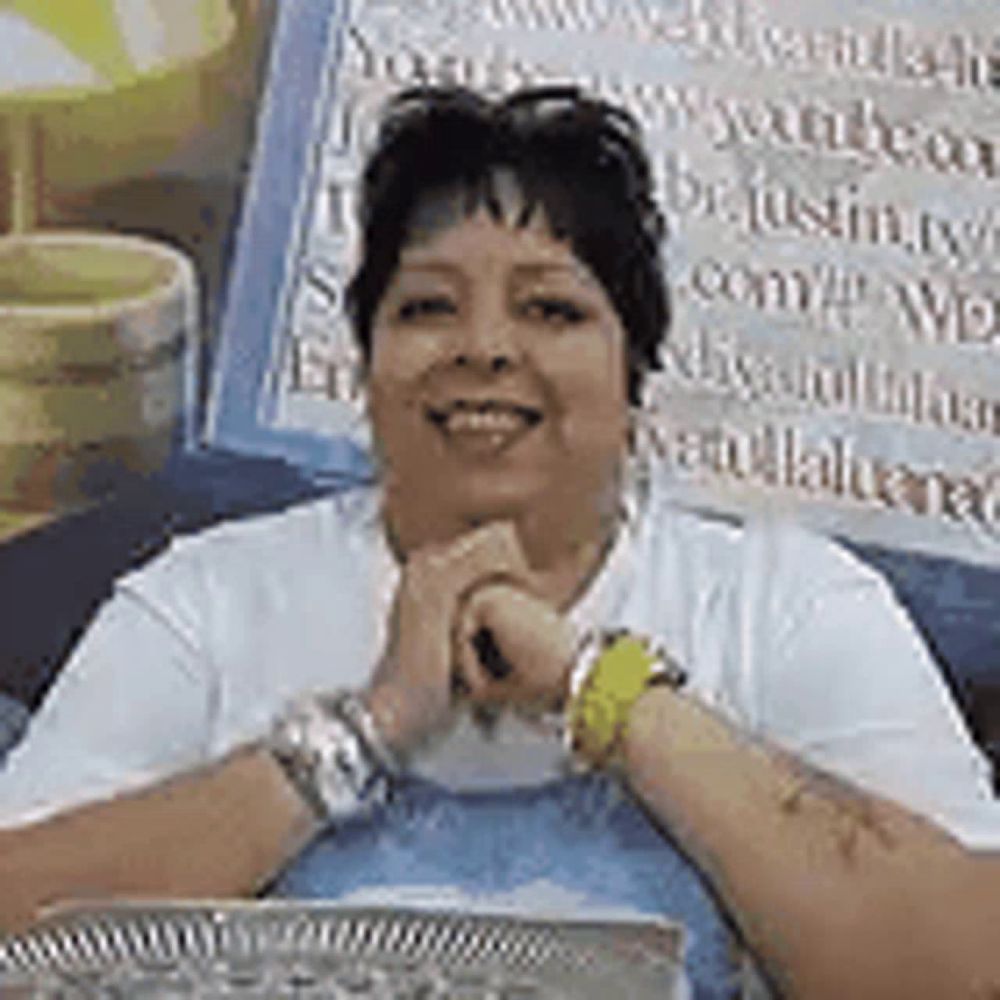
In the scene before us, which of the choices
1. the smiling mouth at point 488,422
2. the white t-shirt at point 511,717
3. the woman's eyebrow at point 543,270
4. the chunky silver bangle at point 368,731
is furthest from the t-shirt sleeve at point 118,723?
the woman's eyebrow at point 543,270

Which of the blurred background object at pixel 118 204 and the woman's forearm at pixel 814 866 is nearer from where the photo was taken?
the woman's forearm at pixel 814 866

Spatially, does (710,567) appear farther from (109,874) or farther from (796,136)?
(109,874)

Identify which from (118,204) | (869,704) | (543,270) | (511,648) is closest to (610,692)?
(511,648)

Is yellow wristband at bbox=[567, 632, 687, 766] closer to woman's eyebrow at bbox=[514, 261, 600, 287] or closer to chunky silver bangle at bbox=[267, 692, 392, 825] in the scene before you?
chunky silver bangle at bbox=[267, 692, 392, 825]

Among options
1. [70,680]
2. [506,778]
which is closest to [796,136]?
[506,778]

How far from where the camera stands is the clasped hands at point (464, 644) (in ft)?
5.76

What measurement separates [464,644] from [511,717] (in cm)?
6

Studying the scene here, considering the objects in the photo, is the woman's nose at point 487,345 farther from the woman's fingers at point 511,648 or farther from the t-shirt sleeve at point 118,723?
the t-shirt sleeve at point 118,723

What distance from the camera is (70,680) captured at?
1.83 metres

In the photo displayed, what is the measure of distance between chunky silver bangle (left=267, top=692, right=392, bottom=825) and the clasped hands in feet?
0.08

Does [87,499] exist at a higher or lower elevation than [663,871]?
higher

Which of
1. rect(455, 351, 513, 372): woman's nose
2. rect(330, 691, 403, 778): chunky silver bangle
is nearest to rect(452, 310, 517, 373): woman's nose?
rect(455, 351, 513, 372): woman's nose

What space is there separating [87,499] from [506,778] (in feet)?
1.39

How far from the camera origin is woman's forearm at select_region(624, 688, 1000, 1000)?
163 cm
